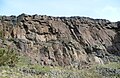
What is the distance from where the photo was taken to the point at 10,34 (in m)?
74.8

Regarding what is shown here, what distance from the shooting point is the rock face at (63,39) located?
72.6 metres

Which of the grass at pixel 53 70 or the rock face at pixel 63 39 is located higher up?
the rock face at pixel 63 39

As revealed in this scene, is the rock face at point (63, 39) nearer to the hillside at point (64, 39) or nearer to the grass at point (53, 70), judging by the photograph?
the hillside at point (64, 39)

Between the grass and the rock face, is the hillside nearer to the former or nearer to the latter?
the rock face

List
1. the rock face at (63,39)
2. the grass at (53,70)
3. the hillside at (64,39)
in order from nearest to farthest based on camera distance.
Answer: the grass at (53,70) < the hillside at (64,39) < the rock face at (63,39)

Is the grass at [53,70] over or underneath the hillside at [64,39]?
underneath

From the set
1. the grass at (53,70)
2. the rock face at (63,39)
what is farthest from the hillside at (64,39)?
the grass at (53,70)

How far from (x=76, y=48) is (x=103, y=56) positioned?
6.67 m

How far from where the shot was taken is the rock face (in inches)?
2857

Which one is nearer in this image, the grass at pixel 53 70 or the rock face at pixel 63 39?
the grass at pixel 53 70

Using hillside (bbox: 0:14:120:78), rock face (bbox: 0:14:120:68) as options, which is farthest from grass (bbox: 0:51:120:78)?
rock face (bbox: 0:14:120:68)

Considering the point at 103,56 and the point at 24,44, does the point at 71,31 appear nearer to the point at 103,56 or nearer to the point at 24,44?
the point at 103,56

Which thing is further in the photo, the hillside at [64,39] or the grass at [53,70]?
the hillside at [64,39]

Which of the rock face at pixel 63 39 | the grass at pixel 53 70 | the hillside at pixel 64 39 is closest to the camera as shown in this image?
the grass at pixel 53 70
